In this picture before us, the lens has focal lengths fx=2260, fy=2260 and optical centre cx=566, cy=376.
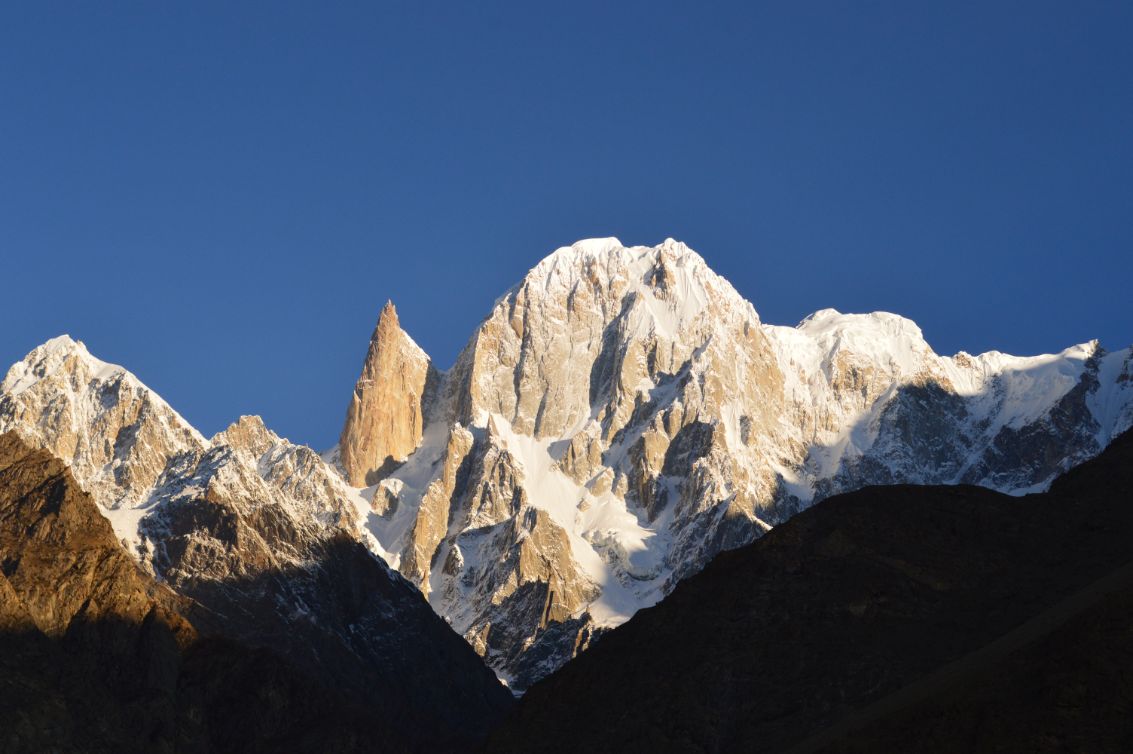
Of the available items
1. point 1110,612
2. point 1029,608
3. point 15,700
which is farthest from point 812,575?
point 15,700

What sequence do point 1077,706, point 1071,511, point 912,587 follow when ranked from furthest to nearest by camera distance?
point 1071,511, point 912,587, point 1077,706

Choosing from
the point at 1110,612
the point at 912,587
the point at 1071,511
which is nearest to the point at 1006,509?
the point at 1071,511

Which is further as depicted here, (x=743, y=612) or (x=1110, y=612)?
(x=743, y=612)

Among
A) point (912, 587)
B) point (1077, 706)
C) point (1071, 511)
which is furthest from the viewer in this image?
point (1071, 511)

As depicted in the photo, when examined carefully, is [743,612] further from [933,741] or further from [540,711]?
[933,741]

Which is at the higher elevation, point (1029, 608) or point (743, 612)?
point (743, 612)

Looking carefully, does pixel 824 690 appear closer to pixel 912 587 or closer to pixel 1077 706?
pixel 912 587

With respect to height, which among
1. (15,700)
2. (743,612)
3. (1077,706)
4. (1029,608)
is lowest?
(1077,706)
